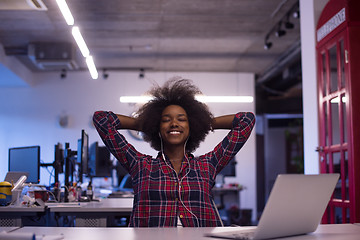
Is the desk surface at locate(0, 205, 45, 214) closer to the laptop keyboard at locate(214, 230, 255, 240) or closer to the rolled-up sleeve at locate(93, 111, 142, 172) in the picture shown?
the rolled-up sleeve at locate(93, 111, 142, 172)

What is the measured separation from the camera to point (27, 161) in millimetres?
4359

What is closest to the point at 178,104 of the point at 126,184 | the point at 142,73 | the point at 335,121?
the point at 335,121

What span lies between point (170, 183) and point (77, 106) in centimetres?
796

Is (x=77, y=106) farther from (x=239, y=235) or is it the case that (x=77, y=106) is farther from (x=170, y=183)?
(x=239, y=235)

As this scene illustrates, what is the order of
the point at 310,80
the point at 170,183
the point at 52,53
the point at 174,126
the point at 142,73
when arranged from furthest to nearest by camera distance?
Answer: 1. the point at 142,73
2. the point at 52,53
3. the point at 310,80
4. the point at 174,126
5. the point at 170,183

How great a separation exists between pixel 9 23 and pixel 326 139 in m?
5.00

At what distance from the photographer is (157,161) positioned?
2373 millimetres

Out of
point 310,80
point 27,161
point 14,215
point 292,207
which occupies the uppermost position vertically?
point 310,80

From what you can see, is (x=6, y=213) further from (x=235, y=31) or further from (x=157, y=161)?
(x=235, y=31)

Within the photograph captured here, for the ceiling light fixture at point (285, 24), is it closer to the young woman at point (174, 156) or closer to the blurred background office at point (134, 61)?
the blurred background office at point (134, 61)

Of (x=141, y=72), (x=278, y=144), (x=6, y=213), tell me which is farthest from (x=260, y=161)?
(x=6, y=213)

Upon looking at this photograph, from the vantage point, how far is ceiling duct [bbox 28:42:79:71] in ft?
26.6

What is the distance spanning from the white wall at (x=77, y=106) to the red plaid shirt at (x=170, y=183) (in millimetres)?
7294

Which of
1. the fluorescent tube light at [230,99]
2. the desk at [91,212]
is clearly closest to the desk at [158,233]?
the desk at [91,212]
